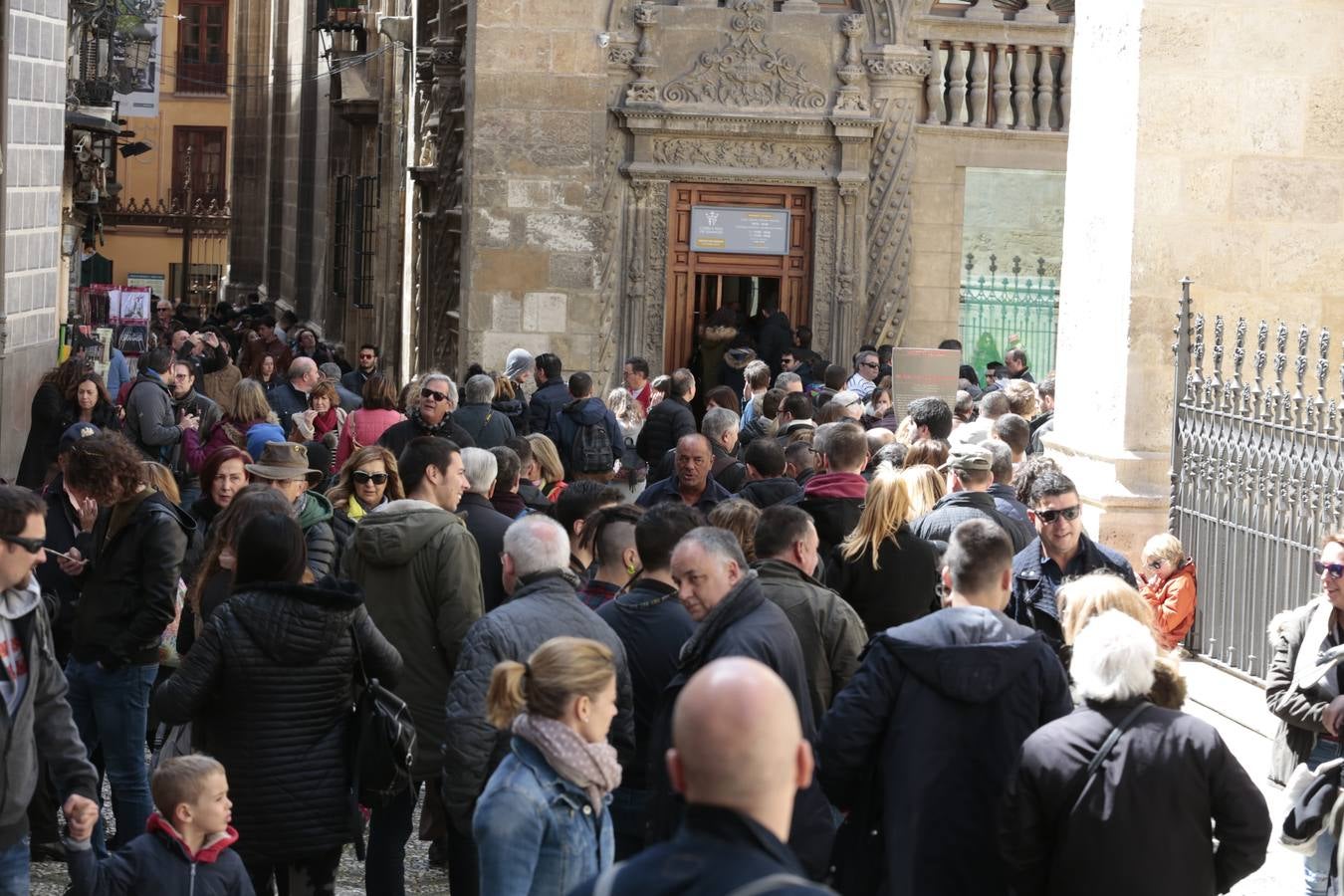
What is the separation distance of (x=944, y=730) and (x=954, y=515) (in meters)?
2.65

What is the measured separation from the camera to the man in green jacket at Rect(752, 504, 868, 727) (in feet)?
19.8

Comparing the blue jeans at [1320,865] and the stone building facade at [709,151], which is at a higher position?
the stone building facade at [709,151]

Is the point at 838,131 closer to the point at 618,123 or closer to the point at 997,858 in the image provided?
the point at 618,123

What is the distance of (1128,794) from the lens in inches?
187

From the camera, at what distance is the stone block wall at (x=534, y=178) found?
59.5 ft

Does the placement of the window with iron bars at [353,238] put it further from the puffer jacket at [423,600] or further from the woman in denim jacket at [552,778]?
the woman in denim jacket at [552,778]

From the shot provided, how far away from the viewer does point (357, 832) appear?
5.86 meters

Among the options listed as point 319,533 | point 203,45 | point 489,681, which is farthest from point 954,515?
point 203,45

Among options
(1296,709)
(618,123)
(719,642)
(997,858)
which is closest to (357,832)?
(719,642)

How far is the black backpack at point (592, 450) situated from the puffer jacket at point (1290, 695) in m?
5.86

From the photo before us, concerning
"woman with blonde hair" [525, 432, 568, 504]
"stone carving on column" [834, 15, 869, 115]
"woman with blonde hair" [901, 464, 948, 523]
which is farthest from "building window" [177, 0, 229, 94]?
"woman with blonde hair" [901, 464, 948, 523]

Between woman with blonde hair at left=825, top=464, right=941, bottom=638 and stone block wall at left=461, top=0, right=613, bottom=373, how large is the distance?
1138cm

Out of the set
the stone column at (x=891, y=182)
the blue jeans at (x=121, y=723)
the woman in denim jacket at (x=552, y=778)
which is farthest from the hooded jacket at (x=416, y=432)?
the stone column at (x=891, y=182)

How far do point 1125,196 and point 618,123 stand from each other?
902 cm
